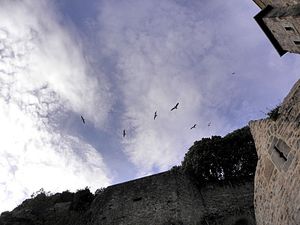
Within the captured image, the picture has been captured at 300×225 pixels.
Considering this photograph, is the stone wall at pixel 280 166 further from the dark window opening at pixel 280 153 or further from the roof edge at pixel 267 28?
the roof edge at pixel 267 28

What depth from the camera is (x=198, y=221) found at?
54.4 feet

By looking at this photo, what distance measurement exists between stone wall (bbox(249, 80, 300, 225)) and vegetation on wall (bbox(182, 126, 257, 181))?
12.0 metres

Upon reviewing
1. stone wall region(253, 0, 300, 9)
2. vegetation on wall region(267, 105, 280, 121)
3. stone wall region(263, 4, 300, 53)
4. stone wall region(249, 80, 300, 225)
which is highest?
stone wall region(253, 0, 300, 9)

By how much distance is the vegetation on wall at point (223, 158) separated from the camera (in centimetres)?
1909

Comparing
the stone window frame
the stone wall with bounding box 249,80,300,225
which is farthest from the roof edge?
the stone window frame

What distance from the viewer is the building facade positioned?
13977 mm

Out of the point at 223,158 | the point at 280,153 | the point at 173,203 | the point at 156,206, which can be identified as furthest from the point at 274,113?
the point at 223,158

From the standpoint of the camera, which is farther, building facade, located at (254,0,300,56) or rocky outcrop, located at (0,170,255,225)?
rocky outcrop, located at (0,170,255,225)

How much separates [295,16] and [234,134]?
8.96 metres

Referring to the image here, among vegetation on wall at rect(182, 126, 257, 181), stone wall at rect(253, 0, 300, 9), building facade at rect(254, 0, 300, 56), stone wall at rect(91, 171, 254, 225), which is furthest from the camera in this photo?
vegetation on wall at rect(182, 126, 257, 181)

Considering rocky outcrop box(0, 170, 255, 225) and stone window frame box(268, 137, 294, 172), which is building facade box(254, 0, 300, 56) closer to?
rocky outcrop box(0, 170, 255, 225)

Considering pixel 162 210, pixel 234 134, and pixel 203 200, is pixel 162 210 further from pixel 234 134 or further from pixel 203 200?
pixel 234 134

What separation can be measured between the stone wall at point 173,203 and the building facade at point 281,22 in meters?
7.75

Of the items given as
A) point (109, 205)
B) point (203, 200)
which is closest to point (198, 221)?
point (203, 200)
